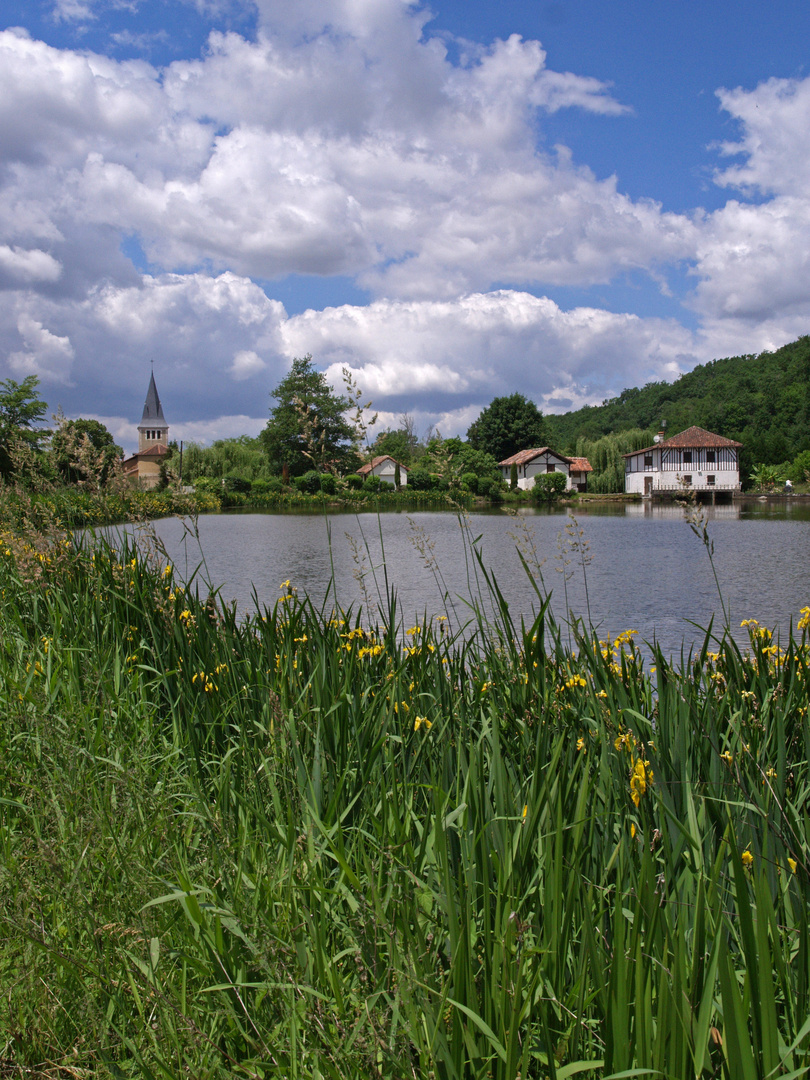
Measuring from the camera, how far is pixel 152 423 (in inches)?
3713

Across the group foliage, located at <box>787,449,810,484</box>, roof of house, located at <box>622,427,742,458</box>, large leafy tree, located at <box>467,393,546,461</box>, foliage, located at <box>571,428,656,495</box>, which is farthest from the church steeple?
foliage, located at <box>787,449,810,484</box>

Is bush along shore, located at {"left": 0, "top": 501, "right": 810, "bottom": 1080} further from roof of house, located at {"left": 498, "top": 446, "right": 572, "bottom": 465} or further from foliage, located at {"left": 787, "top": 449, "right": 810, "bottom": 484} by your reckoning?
roof of house, located at {"left": 498, "top": 446, "right": 572, "bottom": 465}

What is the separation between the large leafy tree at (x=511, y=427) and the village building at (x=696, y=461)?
49.2 feet

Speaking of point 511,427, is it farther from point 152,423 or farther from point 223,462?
point 152,423

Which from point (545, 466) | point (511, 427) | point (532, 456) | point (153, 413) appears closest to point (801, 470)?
point (545, 466)

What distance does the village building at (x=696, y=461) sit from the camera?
55.3 metres

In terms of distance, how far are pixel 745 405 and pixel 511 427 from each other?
905 inches

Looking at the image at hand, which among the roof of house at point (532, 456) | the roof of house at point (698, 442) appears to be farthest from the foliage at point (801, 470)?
the roof of house at point (532, 456)

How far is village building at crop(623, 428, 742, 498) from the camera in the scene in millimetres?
55344

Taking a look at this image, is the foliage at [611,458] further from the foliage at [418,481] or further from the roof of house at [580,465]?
the foliage at [418,481]

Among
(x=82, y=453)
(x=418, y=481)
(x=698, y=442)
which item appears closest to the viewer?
(x=82, y=453)

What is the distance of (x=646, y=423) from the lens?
8450 cm

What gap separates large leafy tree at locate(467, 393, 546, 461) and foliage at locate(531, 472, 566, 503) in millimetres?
20843

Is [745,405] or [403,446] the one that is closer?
[745,405]
